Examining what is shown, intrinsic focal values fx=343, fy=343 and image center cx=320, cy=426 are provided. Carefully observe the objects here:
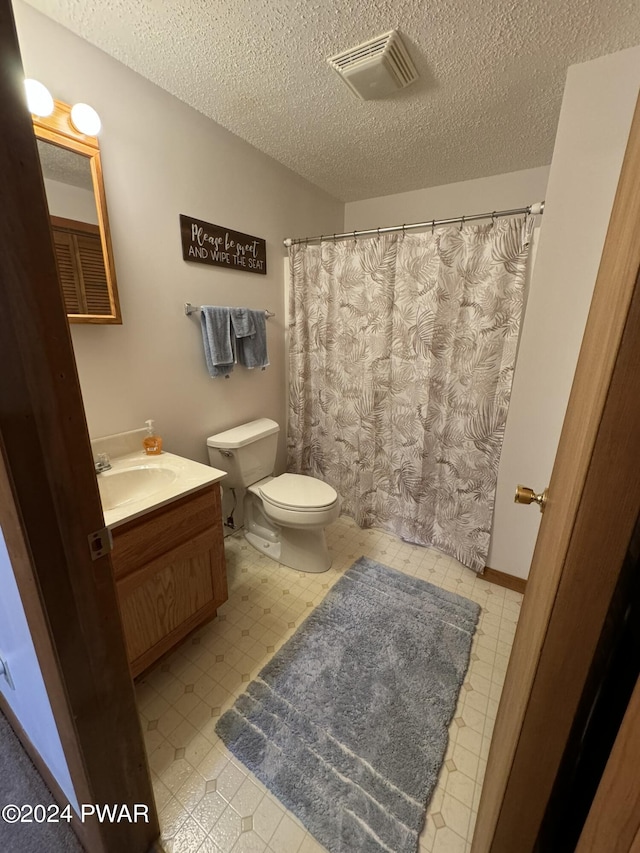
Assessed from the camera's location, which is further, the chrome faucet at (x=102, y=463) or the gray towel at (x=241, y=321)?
the gray towel at (x=241, y=321)

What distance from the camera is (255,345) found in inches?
78.7

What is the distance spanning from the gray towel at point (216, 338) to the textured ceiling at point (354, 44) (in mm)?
886

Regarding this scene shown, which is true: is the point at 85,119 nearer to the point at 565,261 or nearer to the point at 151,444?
the point at 151,444

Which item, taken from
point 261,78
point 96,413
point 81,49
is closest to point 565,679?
point 96,413

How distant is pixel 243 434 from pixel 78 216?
1.14 metres

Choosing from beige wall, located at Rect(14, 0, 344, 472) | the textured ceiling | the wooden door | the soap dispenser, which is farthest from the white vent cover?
the soap dispenser

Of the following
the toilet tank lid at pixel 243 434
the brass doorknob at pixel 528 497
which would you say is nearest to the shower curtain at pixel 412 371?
the toilet tank lid at pixel 243 434

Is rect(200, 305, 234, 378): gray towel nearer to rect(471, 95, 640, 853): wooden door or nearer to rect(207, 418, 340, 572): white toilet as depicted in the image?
rect(207, 418, 340, 572): white toilet

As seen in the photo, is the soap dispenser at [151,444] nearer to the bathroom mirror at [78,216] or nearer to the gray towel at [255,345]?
the bathroom mirror at [78,216]

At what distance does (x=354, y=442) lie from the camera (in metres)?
2.22

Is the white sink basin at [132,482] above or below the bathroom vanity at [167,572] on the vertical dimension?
above

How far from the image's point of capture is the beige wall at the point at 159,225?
4.16 feet

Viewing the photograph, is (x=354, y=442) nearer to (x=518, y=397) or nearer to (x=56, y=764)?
(x=518, y=397)

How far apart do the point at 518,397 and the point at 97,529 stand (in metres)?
1.68
